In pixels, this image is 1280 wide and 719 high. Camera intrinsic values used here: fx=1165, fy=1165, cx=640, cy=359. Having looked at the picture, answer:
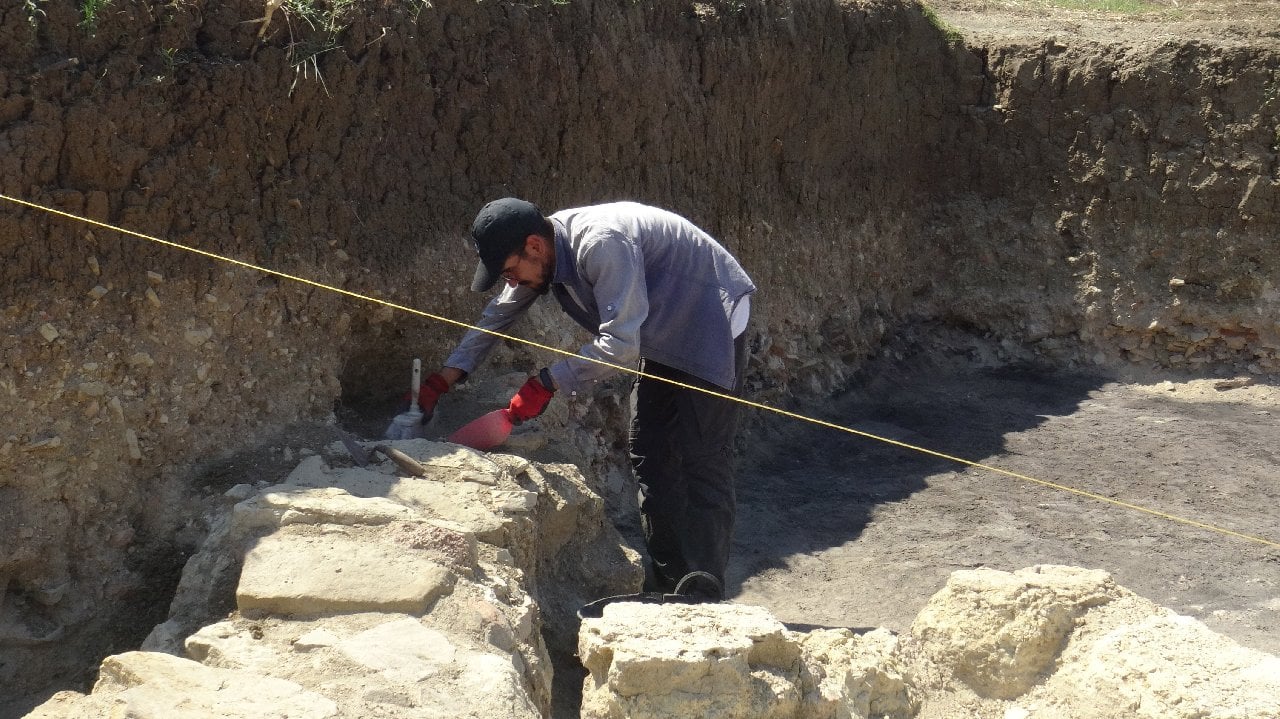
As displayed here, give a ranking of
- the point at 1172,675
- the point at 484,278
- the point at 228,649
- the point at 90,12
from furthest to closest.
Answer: the point at 484,278 < the point at 90,12 < the point at 1172,675 < the point at 228,649

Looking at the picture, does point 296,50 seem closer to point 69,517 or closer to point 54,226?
point 54,226

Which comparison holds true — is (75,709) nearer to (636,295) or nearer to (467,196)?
(636,295)

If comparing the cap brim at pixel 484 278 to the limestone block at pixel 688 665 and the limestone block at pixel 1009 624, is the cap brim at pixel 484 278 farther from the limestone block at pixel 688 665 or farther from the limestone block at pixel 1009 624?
the limestone block at pixel 1009 624

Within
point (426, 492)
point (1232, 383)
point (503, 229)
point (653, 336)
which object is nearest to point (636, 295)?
point (653, 336)

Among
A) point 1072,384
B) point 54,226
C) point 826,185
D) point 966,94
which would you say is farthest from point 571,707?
point 966,94

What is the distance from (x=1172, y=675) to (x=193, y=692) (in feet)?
8.11

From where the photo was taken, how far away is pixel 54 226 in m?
3.91

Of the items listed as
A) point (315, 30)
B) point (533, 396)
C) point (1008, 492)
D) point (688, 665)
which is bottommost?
point (1008, 492)

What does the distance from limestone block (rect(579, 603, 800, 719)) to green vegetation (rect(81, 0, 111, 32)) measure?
2732 millimetres

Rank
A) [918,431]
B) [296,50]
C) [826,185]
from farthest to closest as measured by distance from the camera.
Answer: [826,185] < [918,431] < [296,50]

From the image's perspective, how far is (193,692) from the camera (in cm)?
265

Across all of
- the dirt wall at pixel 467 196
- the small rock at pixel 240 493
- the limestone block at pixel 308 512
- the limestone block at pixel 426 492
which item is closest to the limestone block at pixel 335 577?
the limestone block at pixel 308 512

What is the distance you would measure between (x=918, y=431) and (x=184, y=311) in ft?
15.4

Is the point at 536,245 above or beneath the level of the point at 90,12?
beneath
